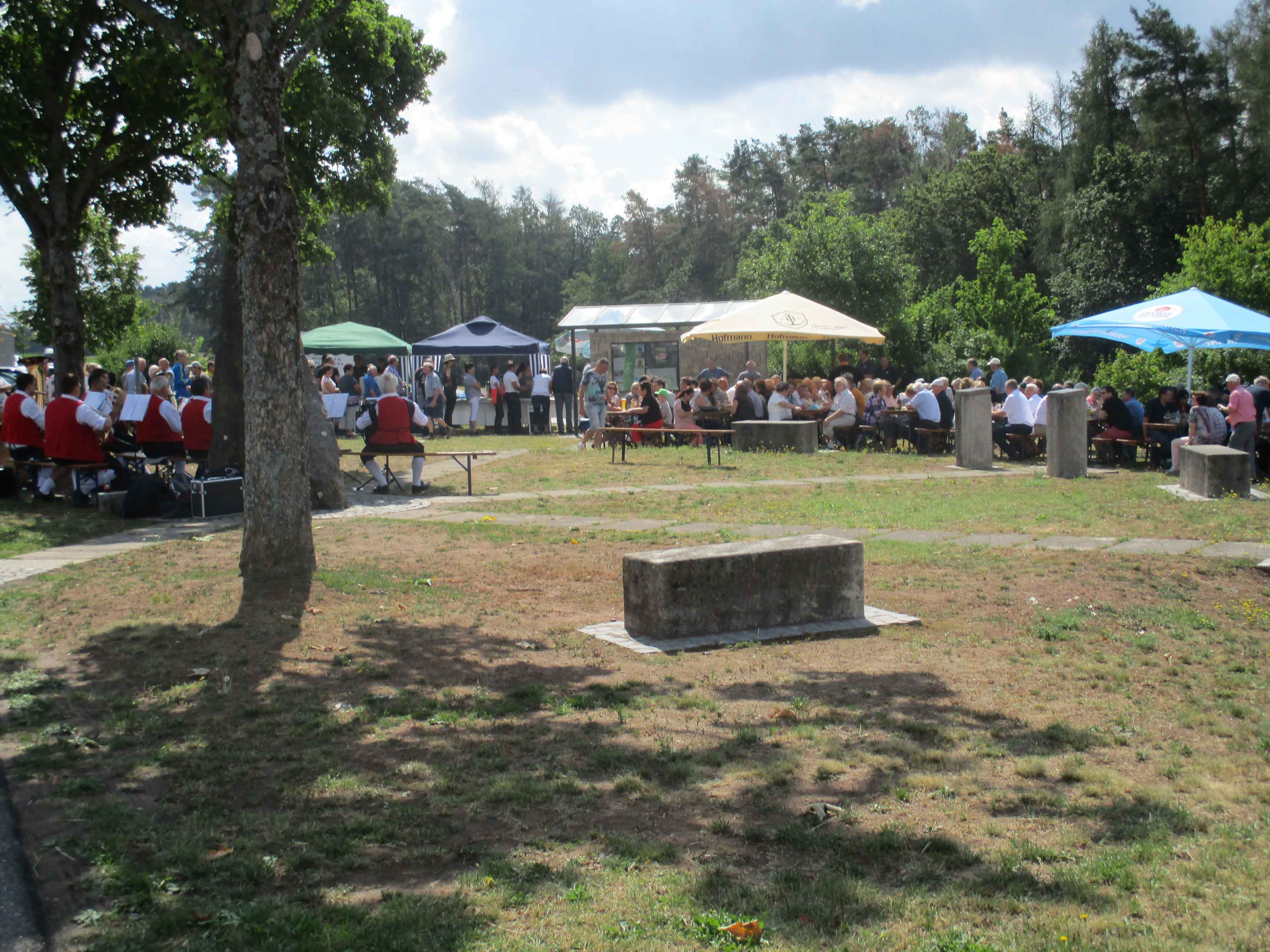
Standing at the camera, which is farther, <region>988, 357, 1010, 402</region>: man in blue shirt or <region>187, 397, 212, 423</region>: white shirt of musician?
<region>988, 357, 1010, 402</region>: man in blue shirt

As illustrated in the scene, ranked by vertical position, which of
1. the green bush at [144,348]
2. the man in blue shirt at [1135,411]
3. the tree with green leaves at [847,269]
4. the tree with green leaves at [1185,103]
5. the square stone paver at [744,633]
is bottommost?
the square stone paver at [744,633]

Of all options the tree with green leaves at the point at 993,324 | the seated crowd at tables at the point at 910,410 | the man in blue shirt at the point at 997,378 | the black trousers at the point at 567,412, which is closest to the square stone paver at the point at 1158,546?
the seated crowd at tables at the point at 910,410

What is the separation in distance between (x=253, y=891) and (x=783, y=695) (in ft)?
9.37

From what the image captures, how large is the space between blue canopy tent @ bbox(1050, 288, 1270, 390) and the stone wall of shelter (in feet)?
35.1

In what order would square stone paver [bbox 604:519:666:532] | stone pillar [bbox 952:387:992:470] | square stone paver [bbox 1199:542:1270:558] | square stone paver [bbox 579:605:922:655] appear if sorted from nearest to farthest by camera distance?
square stone paver [bbox 579:605:922:655], square stone paver [bbox 1199:542:1270:558], square stone paver [bbox 604:519:666:532], stone pillar [bbox 952:387:992:470]

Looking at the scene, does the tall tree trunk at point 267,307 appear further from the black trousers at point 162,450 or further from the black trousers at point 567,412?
the black trousers at point 567,412

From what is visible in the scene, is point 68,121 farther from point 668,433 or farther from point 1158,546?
point 1158,546

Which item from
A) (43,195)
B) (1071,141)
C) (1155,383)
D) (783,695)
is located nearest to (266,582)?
(783,695)

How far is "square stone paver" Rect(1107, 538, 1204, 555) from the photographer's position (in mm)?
9023

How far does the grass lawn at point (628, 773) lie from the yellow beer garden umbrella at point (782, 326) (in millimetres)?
12694

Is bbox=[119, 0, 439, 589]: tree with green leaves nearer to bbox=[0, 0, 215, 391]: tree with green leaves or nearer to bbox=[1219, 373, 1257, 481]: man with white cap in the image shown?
bbox=[0, 0, 215, 391]: tree with green leaves

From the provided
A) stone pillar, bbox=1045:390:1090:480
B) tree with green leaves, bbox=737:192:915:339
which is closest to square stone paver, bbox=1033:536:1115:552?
stone pillar, bbox=1045:390:1090:480

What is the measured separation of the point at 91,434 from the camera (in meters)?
13.3

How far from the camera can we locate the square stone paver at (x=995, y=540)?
31.2ft
